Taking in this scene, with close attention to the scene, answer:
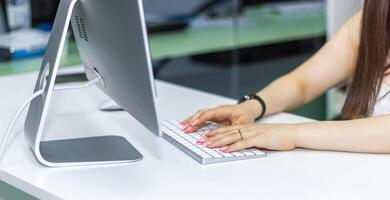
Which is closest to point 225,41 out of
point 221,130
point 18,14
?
point 18,14

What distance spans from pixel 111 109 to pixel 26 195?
416 millimetres

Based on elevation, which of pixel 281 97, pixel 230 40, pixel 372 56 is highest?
pixel 372 56

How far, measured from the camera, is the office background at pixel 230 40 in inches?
109

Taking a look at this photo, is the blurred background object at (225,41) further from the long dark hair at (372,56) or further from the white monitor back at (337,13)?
the long dark hair at (372,56)

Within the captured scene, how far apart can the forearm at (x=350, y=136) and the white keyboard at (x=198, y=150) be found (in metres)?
0.10

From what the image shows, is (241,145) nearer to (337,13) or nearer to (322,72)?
(322,72)

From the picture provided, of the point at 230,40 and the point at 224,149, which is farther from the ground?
the point at 224,149

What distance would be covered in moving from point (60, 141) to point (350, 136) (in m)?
0.59

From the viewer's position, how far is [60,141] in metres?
1.53

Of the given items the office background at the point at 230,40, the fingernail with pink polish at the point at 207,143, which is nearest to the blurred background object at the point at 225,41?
the office background at the point at 230,40

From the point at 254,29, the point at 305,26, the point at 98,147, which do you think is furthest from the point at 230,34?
the point at 98,147

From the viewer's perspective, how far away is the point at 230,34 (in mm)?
2980

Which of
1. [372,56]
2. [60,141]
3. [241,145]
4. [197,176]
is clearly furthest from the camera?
[372,56]

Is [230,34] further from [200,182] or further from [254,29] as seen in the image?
[200,182]
